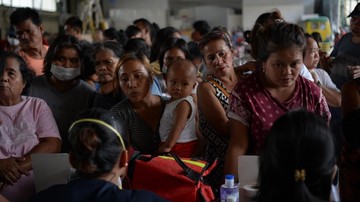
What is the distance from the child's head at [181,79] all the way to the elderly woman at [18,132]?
662 mm

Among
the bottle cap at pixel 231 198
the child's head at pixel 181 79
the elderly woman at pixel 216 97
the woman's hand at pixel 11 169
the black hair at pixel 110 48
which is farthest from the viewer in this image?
the black hair at pixel 110 48

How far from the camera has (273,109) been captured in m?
1.71

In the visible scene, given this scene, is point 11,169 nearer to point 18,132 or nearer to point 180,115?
point 18,132

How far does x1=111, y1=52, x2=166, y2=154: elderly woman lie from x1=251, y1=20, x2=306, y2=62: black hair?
71 centimetres

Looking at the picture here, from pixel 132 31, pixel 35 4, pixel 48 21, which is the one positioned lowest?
pixel 132 31

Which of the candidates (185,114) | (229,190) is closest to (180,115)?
(185,114)

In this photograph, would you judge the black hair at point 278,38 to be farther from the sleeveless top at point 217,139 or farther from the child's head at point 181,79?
the child's head at point 181,79

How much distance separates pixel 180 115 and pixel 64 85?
2.58ft

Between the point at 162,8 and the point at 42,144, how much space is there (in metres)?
8.76

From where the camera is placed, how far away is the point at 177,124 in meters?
2.14

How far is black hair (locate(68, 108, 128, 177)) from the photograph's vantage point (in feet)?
4.18

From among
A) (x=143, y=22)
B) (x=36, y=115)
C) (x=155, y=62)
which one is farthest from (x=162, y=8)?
(x=36, y=115)

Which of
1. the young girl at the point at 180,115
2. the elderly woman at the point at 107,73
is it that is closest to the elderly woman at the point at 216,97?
the young girl at the point at 180,115

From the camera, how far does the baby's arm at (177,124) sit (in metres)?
2.11
